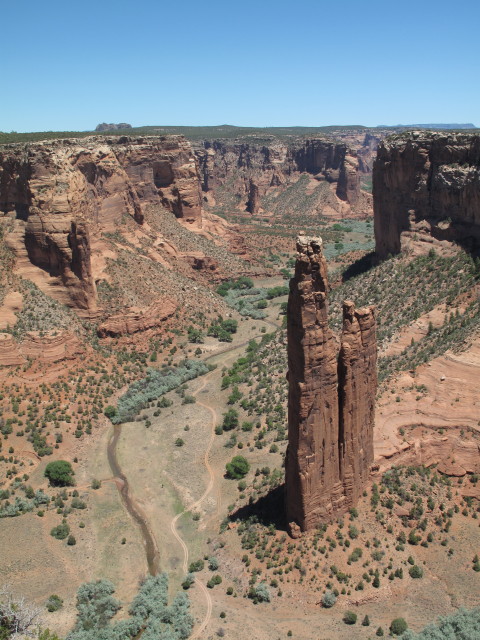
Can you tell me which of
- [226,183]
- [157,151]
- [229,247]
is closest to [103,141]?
[157,151]

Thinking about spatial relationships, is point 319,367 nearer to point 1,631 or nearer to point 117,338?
point 1,631

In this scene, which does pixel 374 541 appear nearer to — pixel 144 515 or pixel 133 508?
pixel 144 515

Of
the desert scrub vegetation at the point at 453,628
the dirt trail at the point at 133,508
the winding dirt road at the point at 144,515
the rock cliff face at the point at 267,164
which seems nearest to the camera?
the desert scrub vegetation at the point at 453,628

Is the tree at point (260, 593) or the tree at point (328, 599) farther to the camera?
the tree at point (260, 593)

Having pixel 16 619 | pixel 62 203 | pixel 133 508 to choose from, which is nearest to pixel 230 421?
pixel 133 508

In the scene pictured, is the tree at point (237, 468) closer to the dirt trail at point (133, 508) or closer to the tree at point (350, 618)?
the dirt trail at point (133, 508)

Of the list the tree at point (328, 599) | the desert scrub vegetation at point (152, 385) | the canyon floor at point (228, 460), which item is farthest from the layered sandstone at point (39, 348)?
the tree at point (328, 599)

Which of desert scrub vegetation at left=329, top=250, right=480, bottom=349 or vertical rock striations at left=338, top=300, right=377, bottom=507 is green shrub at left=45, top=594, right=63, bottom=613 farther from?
desert scrub vegetation at left=329, top=250, right=480, bottom=349

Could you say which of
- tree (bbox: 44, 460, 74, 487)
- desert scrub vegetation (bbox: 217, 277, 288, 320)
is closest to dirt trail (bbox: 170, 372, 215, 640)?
tree (bbox: 44, 460, 74, 487)
